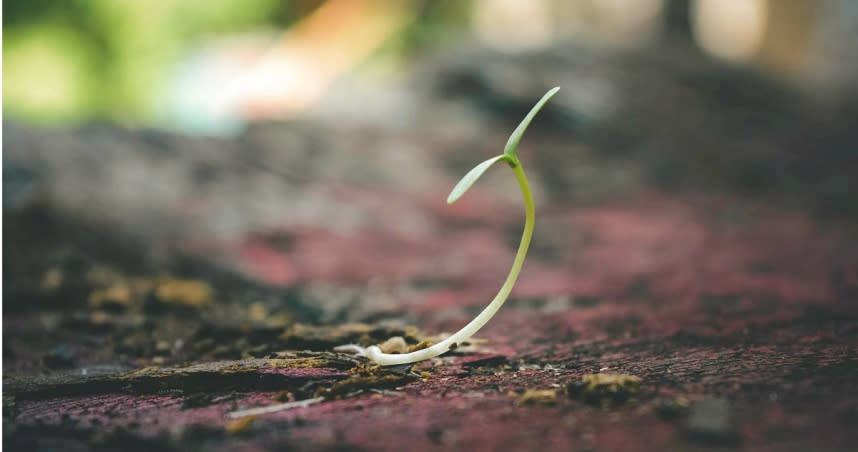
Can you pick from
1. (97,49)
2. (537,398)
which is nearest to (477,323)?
(537,398)

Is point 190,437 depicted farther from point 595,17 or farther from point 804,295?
point 595,17

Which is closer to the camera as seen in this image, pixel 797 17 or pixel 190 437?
pixel 190 437

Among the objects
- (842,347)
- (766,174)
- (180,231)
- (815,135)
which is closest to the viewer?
(842,347)

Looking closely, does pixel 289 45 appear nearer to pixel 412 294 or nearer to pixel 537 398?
pixel 412 294

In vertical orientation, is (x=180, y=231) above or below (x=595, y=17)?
below

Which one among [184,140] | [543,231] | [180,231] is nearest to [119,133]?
[184,140]

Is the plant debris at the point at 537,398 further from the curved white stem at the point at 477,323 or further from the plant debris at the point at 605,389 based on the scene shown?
the curved white stem at the point at 477,323

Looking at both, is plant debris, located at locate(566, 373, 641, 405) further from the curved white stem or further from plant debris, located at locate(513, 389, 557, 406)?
the curved white stem
